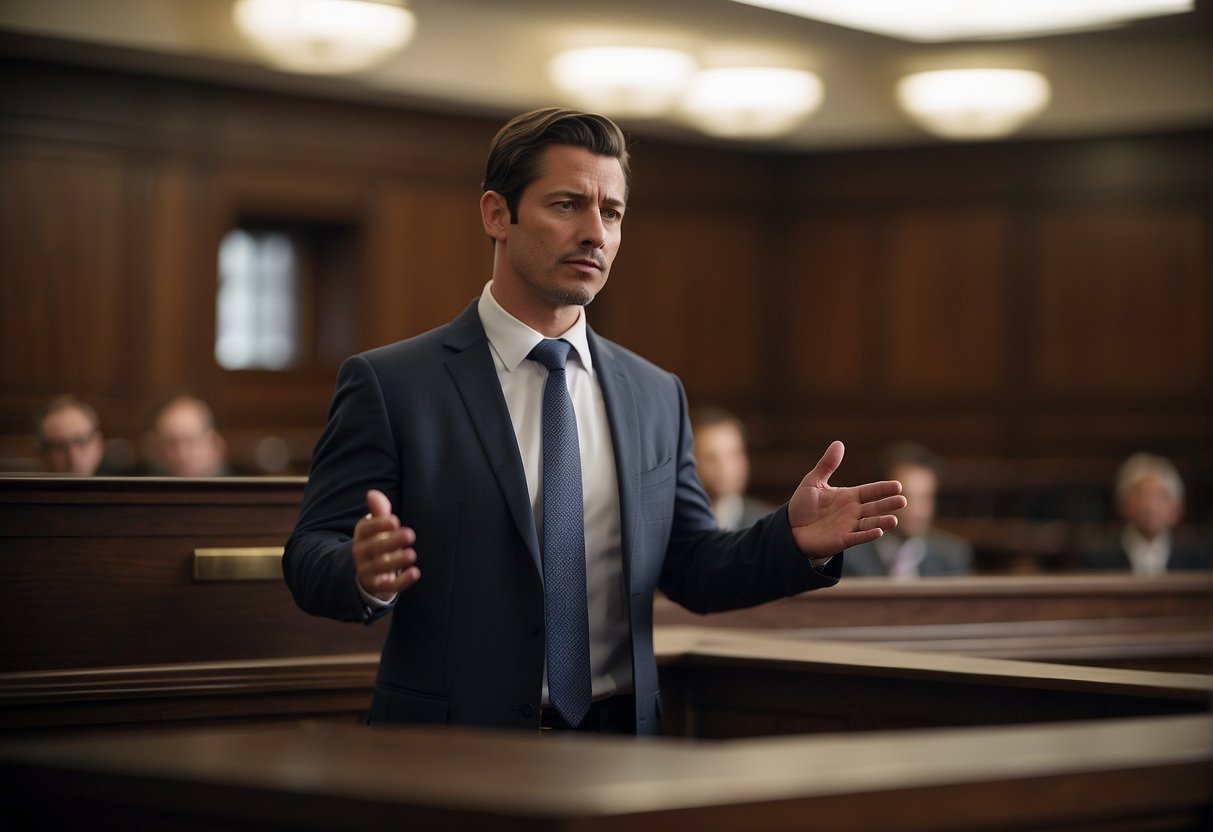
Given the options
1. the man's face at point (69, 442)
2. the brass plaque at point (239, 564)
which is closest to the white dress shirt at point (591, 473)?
the brass plaque at point (239, 564)

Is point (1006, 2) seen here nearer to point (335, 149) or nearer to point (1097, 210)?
point (1097, 210)

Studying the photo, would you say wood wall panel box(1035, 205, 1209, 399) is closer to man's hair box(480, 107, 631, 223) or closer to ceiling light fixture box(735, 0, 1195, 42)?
ceiling light fixture box(735, 0, 1195, 42)

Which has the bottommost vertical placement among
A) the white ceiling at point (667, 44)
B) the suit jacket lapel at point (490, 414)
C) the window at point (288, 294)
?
the suit jacket lapel at point (490, 414)

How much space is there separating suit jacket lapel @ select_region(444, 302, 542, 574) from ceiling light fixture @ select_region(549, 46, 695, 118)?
20.0ft

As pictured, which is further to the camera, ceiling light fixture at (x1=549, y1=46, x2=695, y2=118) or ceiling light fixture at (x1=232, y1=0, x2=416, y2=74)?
ceiling light fixture at (x1=549, y1=46, x2=695, y2=118)

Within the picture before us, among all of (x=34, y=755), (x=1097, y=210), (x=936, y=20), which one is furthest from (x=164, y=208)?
(x=34, y=755)

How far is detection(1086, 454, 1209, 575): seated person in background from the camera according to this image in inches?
265

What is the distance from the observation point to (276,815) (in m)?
1.23

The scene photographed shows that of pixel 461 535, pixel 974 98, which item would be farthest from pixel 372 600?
pixel 974 98

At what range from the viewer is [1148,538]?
6.92 meters

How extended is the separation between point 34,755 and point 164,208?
7.76m

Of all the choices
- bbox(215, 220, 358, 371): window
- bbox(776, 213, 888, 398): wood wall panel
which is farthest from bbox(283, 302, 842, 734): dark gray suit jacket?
bbox(776, 213, 888, 398): wood wall panel

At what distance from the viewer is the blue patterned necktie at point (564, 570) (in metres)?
2.21

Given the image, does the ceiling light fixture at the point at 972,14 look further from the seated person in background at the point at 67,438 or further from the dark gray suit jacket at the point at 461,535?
the dark gray suit jacket at the point at 461,535
